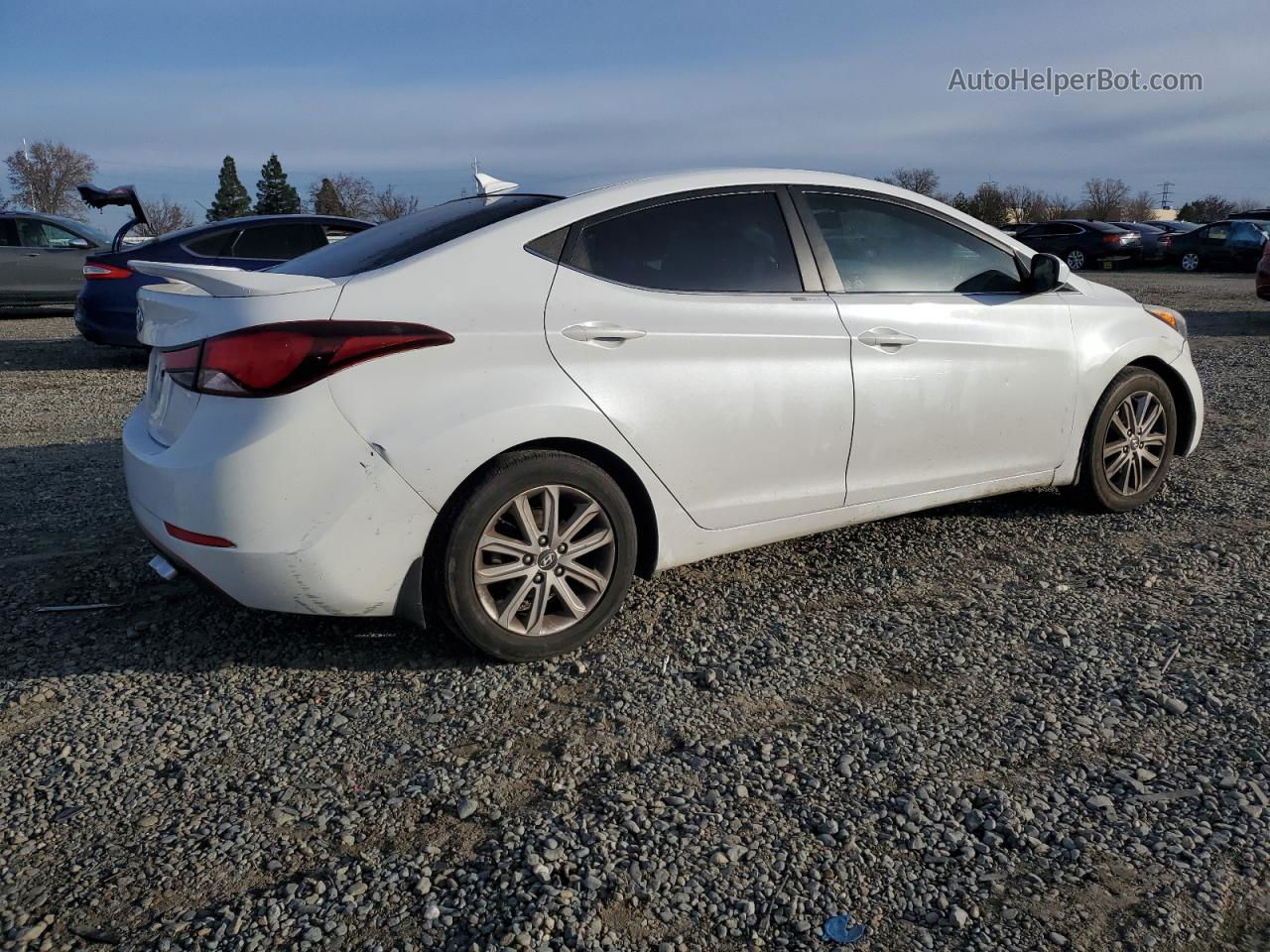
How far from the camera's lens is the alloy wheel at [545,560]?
135 inches

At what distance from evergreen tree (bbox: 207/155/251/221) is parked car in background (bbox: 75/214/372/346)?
61.6m

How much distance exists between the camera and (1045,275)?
4.65 m

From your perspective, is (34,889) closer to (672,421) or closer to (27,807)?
(27,807)

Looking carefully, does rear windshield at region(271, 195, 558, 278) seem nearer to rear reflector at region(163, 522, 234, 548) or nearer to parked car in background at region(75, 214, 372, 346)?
rear reflector at region(163, 522, 234, 548)

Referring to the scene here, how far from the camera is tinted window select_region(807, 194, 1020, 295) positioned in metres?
4.20

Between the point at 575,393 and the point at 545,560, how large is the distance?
556 millimetres

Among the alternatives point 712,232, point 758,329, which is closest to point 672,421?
point 758,329

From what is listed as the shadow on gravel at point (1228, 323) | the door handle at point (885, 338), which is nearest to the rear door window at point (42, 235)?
the door handle at point (885, 338)

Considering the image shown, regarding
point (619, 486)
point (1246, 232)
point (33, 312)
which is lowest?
point (33, 312)

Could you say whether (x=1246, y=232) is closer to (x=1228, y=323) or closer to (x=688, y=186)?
(x=1228, y=323)

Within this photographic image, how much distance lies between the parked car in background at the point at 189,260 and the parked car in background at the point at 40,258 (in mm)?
5778

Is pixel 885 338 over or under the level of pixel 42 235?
under

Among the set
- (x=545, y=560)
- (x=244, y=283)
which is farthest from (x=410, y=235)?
(x=545, y=560)

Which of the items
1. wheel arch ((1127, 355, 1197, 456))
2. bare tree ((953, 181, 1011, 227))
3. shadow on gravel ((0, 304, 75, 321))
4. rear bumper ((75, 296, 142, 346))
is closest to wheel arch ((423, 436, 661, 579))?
wheel arch ((1127, 355, 1197, 456))
